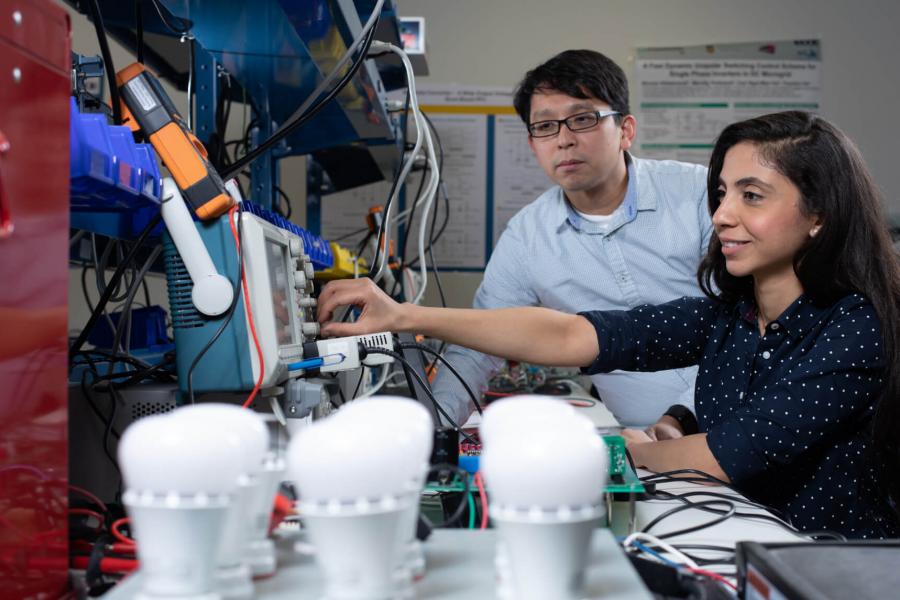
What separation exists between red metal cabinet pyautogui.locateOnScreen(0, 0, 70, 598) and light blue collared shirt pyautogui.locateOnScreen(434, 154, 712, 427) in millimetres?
1614

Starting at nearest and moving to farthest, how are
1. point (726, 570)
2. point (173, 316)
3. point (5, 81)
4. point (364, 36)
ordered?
point (5, 81), point (726, 570), point (173, 316), point (364, 36)

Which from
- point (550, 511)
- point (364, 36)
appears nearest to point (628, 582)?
point (550, 511)

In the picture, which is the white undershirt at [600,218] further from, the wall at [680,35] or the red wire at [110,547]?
the red wire at [110,547]

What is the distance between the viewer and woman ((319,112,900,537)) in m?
1.13

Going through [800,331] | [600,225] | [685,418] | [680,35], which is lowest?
[685,418]

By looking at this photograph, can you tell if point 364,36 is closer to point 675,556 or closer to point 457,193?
point 675,556

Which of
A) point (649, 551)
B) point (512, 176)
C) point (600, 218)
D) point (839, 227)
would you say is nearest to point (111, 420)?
point (649, 551)

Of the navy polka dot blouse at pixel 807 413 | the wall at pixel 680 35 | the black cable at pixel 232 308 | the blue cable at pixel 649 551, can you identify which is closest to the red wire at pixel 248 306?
the black cable at pixel 232 308

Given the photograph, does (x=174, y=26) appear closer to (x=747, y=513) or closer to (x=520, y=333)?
(x=520, y=333)

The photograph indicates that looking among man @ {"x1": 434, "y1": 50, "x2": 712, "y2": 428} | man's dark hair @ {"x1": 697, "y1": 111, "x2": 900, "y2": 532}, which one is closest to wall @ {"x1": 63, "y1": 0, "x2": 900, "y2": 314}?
man @ {"x1": 434, "y1": 50, "x2": 712, "y2": 428}

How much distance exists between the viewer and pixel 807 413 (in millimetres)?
1111

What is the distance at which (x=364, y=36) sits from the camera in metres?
1.18

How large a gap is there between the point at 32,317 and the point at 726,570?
600mm

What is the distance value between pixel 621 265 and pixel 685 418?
580 mm
